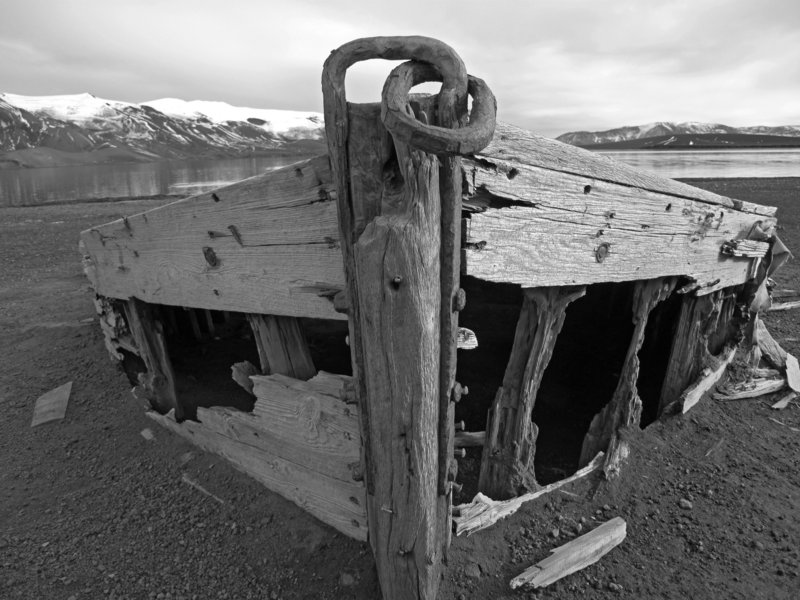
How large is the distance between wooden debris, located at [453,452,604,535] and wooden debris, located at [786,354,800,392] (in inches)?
118

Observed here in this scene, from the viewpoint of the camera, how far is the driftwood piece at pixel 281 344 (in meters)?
2.70

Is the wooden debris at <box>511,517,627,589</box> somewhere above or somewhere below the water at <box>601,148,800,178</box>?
above

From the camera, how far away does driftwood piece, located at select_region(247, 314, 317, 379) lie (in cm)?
270

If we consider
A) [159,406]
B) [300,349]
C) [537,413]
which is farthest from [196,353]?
[537,413]

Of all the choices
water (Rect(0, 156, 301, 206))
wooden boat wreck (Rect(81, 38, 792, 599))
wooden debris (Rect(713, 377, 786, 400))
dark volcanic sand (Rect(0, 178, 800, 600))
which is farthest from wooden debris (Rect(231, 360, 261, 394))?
water (Rect(0, 156, 301, 206))

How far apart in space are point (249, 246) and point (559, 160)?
152cm

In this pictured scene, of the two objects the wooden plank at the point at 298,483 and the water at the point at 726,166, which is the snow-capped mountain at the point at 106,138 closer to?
the water at the point at 726,166

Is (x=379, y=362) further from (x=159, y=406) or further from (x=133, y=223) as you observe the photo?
(x=159, y=406)

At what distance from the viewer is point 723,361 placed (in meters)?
4.16

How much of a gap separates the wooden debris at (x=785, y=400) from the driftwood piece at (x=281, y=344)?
3984 mm

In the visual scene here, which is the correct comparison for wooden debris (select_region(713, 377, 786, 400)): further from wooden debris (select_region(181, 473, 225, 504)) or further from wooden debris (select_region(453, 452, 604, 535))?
wooden debris (select_region(181, 473, 225, 504))

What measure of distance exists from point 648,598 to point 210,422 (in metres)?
2.63

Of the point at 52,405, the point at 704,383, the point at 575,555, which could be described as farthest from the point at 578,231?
the point at 52,405

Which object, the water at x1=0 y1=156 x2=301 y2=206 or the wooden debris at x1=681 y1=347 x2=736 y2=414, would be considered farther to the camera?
the water at x1=0 y1=156 x2=301 y2=206
